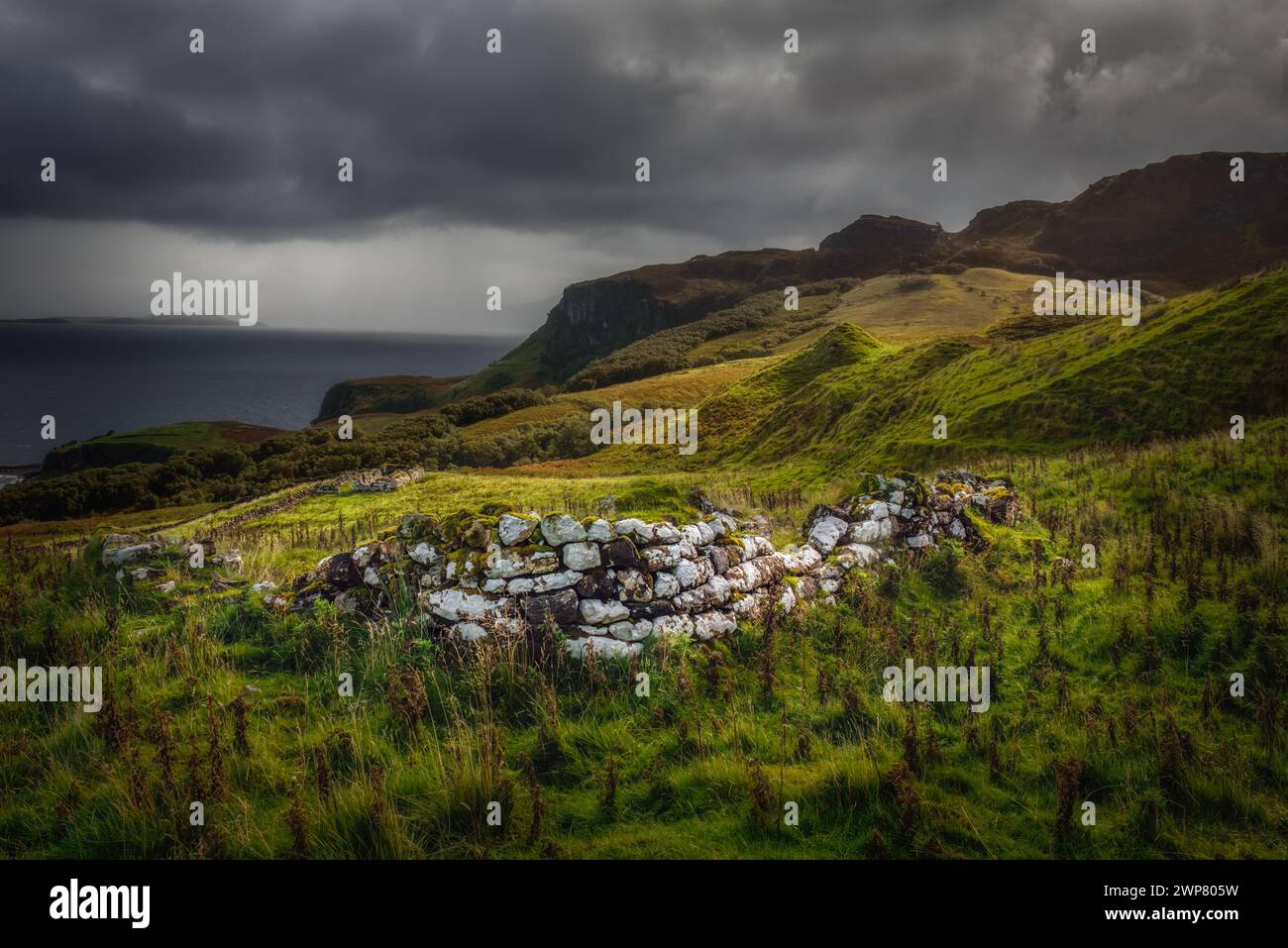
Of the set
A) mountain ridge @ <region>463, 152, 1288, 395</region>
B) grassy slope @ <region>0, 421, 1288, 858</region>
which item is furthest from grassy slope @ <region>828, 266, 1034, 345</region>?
grassy slope @ <region>0, 421, 1288, 858</region>

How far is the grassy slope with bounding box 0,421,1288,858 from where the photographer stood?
13.6 feet

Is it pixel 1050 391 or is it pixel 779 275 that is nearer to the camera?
pixel 1050 391

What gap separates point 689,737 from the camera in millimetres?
5211

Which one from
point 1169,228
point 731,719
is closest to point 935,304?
point 731,719

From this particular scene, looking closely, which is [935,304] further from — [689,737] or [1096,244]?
[1096,244]

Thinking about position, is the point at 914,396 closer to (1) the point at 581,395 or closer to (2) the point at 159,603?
(2) the point at 159,603

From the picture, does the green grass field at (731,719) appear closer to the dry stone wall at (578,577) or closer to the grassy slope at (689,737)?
the grassy slope at (689,737)

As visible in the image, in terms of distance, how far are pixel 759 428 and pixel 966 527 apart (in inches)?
1147

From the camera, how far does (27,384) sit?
17275cm

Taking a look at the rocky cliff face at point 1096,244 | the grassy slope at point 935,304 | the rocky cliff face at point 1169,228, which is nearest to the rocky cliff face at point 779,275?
the rocky cliff face at point 1096,244

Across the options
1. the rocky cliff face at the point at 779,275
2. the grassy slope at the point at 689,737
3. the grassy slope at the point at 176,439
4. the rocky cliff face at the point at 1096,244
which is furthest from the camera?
the rocky cliff face at the point at 779,275

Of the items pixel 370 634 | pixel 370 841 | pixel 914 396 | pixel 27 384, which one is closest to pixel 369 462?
pixel 914 396

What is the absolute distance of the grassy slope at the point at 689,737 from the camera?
4.14m

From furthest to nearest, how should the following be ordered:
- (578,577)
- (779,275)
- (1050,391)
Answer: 1. (779,275)
2. (1050,391)
3. (578,577)
